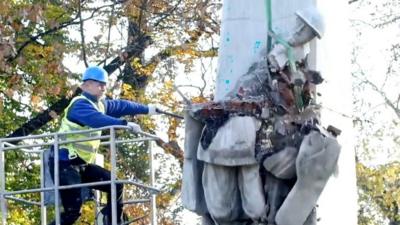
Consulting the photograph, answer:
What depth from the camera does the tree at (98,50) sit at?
18.4 metres

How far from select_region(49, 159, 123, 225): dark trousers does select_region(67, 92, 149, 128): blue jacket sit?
400 mm

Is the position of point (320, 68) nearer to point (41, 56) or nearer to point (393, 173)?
point (41, 56)

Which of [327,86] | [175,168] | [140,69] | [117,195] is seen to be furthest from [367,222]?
[327,86]

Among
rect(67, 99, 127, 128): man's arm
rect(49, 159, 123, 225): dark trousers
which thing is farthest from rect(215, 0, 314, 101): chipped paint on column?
rect(49, 159, 123, 225): dark trousers

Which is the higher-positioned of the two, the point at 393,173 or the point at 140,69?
the point at 140,69

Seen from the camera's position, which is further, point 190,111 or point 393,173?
point 393,173

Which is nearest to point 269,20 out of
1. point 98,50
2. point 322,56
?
point 322,56

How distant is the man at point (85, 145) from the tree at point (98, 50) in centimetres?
723

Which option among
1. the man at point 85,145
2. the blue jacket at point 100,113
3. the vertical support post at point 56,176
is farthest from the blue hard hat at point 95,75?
the vertical support post at point 56,176

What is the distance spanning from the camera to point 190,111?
724 cm

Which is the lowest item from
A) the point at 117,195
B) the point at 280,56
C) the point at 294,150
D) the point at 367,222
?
the point at 367,222

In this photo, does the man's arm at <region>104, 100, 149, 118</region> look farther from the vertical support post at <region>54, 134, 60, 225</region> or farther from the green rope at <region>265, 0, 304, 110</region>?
the green rope at <region>265, 0, 304, 110</region>

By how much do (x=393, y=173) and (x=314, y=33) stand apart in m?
15.2

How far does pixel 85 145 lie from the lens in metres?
10.5
